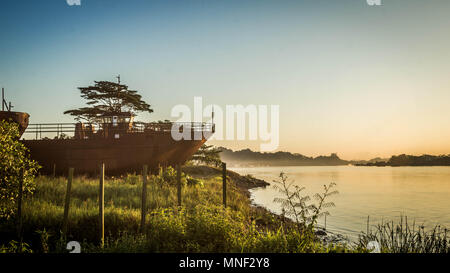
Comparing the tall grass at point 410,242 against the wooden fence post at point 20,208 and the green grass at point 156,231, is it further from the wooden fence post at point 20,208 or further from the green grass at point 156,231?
the wooden fence post at point 20,208

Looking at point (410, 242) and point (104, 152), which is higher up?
point (104, 152)

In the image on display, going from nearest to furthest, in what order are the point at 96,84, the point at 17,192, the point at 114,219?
the point at 17,192 → the point at 114,219 → the point at 96,84

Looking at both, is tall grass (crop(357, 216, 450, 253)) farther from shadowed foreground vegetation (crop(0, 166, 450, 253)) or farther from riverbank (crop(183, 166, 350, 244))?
riverbank (crop(183, 166, 350, 244))

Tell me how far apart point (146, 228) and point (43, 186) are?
Result: 9036 millimetres

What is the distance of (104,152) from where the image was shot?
21.6 metres

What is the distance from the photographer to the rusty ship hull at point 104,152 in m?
21.2

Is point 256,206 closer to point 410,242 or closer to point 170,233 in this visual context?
point 410,242

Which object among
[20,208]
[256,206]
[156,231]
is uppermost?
[20,208]

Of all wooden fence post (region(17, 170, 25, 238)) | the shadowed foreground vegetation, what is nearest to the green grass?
the shadowed foreground vegetation

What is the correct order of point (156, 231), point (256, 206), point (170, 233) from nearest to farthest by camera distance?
1. point (170, 233)
2. point (156, 231)
3. point (256, 206)

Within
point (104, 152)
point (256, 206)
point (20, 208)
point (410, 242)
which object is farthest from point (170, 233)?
point (104, 152)
